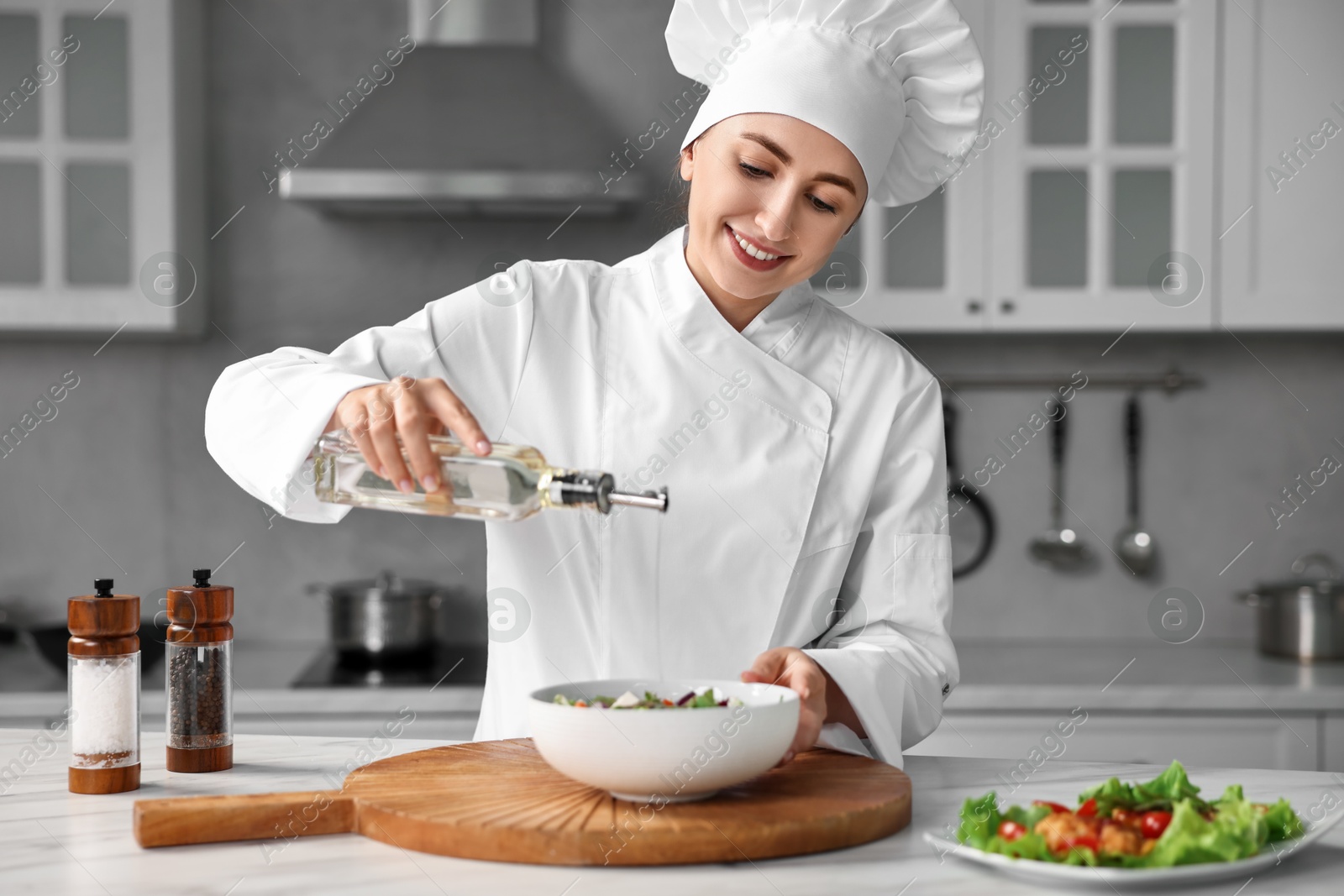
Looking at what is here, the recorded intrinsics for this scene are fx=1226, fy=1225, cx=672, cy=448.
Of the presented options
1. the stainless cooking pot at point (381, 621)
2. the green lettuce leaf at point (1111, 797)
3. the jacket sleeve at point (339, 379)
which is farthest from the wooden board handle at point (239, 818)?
the stainless cooking pot at point (381, 621)

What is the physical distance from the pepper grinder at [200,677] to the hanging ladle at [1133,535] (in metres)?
2.25

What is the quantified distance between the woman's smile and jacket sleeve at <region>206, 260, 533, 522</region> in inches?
10.3

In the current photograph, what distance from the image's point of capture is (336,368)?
1.11m

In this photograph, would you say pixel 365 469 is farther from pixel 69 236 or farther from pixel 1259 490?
pixel 1259 490

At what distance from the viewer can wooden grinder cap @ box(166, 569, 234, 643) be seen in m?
1.05

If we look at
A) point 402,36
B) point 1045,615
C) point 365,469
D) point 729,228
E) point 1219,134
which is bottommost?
point 1045,615

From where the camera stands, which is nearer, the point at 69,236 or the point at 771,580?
the point at 771,580

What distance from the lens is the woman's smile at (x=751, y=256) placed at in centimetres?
122

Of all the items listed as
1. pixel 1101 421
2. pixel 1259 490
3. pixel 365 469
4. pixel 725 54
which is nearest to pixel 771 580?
pixel 365 469

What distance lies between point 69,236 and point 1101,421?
2.29 metres

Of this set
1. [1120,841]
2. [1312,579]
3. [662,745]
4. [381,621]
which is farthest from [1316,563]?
[662,745]

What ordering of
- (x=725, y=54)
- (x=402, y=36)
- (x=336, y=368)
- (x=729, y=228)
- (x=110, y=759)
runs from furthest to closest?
(x=402, y=36) < (x=725, y=54) < (x=729, y=228) < (x=336, y=368) < (x=110, y=759)

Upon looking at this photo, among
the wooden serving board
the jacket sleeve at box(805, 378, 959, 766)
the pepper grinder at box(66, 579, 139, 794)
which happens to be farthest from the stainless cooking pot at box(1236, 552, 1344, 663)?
the pepper grinder at box(66, 579, 139, 794)

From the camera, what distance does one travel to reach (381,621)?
97.8 inches
